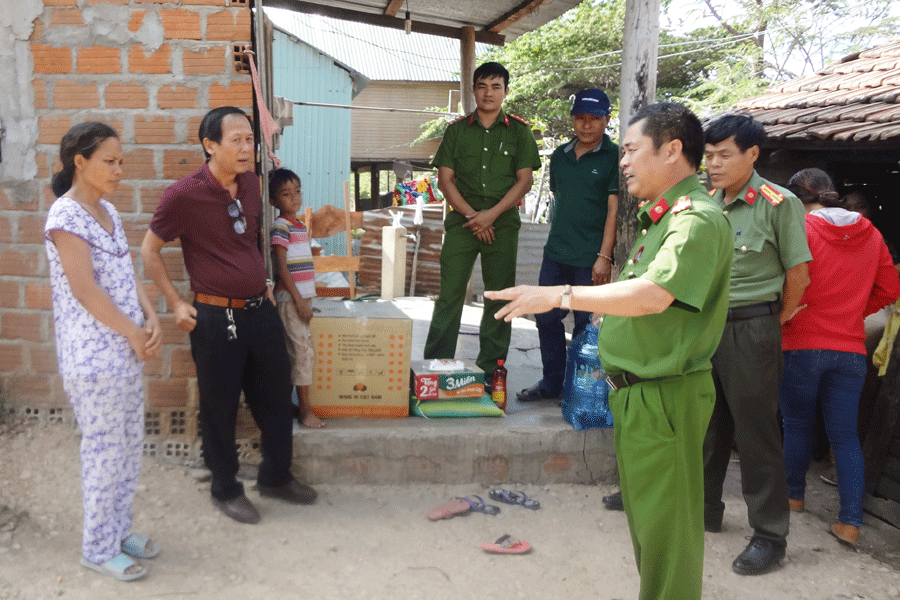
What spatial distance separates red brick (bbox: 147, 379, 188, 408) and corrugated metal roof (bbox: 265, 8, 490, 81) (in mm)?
18197

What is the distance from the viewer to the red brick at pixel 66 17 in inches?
140

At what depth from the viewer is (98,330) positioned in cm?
271

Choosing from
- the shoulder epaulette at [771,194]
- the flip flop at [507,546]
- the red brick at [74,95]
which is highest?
the red brick at [74,95]

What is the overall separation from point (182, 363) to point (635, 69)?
324 centimetres

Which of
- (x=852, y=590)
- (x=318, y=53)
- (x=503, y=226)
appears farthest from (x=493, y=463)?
(x=318, y=53)

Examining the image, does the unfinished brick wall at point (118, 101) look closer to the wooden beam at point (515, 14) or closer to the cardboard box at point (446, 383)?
the cardboard box at point (446, 383)

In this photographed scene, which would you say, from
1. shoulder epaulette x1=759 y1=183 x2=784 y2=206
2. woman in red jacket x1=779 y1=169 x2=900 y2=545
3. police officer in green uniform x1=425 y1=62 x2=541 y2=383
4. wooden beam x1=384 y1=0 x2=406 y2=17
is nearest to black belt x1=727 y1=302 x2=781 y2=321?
shoulder epaulette x1=759 y1=183 x2=784 y2=206

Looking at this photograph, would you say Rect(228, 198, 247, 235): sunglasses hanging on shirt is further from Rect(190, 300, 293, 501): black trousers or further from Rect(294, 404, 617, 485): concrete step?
Rect(294, 404, 617, 485): concrete step

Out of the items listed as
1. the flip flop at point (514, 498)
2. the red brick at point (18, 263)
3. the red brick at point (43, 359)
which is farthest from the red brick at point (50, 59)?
the flip flop at point (514, 498)

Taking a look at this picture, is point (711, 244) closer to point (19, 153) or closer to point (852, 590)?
point (852, 590)

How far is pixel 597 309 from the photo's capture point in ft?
6.37

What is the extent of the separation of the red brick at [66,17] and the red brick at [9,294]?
1.41 m

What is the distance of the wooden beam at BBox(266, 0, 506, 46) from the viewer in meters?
6.22

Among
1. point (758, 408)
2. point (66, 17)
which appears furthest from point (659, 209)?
point (66, 17)
